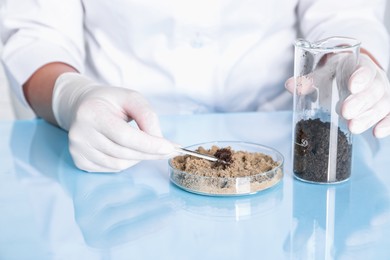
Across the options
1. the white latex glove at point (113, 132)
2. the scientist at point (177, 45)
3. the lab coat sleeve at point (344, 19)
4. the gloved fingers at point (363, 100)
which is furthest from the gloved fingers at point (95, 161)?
the lab coat sleeve at point (344, 19)

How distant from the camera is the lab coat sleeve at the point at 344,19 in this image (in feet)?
4.74

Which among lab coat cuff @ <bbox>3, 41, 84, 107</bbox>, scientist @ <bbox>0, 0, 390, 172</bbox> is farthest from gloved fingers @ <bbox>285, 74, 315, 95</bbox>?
lab coat cuff @ <bbox>3, 41, 84, 107</bbox>

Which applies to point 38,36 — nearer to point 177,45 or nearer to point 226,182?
point 177,45

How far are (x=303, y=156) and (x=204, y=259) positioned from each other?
283mm

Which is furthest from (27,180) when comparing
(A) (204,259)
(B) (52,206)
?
(A) (204,259)

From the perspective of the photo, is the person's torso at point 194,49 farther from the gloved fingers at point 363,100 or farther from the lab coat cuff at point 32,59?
the gloved fingers at point 363,100

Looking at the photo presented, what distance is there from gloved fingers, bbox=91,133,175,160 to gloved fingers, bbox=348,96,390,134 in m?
0.28

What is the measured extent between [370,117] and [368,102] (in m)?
0.03

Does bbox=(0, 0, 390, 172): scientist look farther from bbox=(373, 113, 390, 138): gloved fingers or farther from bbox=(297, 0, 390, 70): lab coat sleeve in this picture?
bbox=(373, 113, 390, 138): gloved fingers

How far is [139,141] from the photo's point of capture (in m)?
1.01

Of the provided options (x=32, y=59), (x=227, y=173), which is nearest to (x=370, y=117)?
(x=227, y=173)

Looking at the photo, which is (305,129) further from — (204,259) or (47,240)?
(47,240)

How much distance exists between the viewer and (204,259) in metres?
0.80

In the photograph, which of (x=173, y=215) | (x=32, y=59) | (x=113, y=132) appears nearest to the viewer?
(x=173, y=215)
